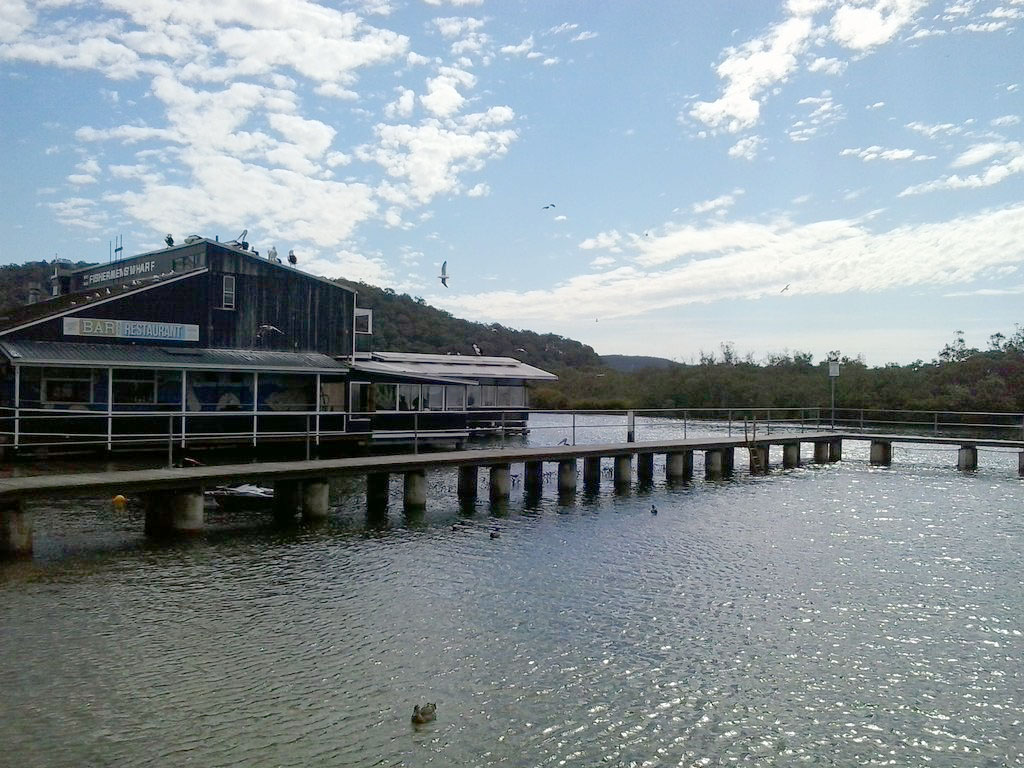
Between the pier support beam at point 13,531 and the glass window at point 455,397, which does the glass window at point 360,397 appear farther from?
the pier support beam at point 13,531

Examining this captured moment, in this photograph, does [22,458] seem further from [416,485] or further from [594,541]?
[594,541]

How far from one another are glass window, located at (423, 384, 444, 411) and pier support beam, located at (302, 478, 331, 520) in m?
15.0

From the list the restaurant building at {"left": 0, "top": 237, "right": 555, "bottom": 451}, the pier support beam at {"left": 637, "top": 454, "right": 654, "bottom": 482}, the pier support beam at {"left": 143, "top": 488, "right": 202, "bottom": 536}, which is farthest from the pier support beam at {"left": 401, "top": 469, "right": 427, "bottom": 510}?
the pier support beam at {"left": 637, "top": 454, "right": 654, "bottom": 482}

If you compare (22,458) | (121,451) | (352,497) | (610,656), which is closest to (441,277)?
(352,497)

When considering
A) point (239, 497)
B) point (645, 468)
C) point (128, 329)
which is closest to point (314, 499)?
point (239, 497)

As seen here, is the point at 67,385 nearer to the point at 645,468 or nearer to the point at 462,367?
the point at 645,468

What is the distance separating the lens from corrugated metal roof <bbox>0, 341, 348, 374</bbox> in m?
20.7

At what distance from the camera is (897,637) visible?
33.2ft

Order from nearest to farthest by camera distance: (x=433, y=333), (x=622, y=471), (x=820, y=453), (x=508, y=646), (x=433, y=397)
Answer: (x=508, y=646) → (x=622, y=471) → (x=433, y=397) → (x=820, y=453) → (x=433, y=333)

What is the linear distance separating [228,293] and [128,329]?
145 inches

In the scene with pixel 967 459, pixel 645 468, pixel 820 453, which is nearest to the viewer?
pixel 645 468

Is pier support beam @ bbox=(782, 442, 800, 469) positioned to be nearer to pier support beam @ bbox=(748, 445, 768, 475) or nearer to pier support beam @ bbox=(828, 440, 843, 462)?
pier support beam @ bbox=(748, 445, 768, 475)

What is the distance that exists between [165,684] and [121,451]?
1480 cm

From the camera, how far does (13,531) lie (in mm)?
12320
